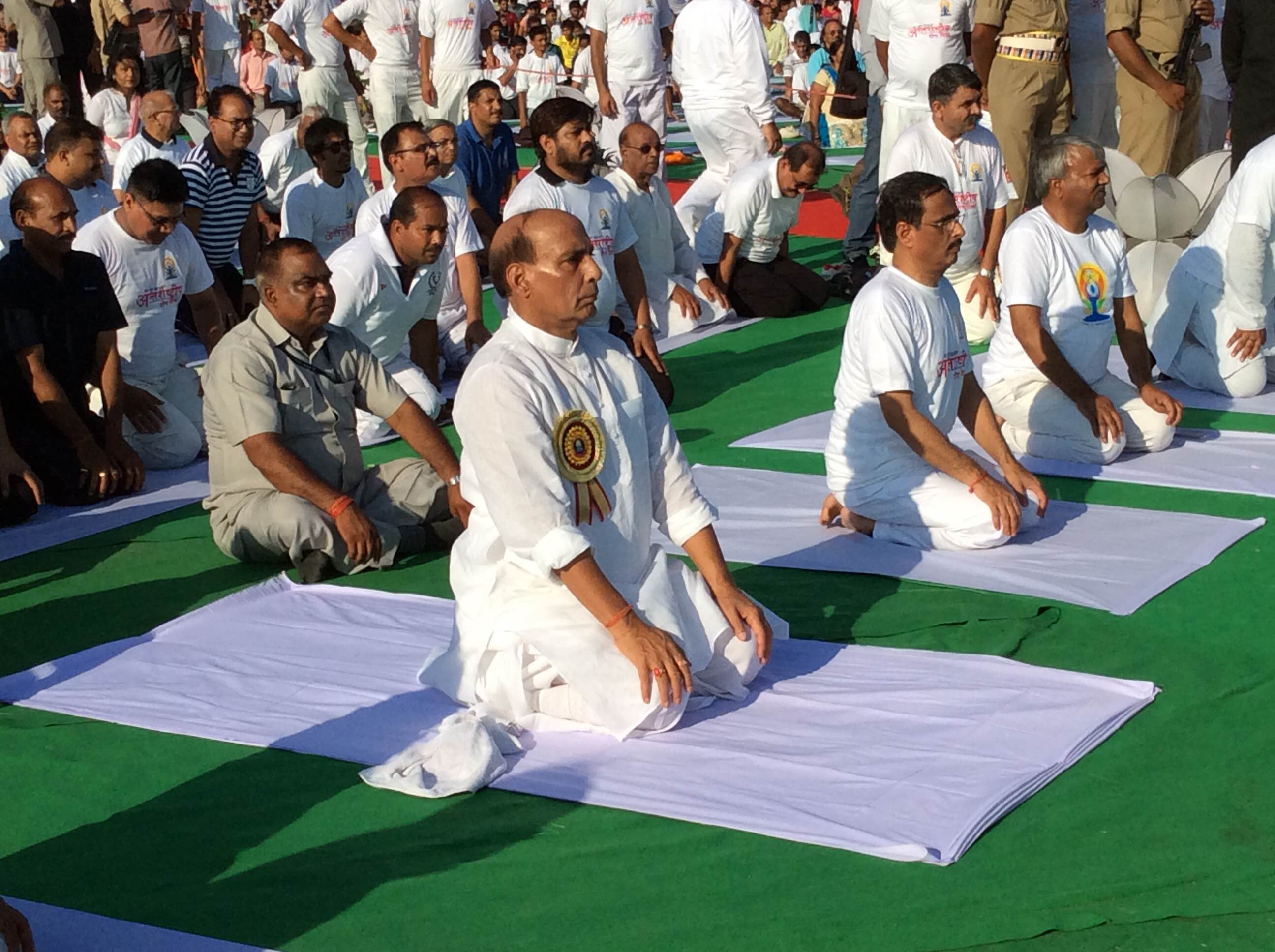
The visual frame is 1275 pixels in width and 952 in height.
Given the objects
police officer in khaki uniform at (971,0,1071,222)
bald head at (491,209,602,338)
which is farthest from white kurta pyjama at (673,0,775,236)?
bald head at (491,209,602,338)

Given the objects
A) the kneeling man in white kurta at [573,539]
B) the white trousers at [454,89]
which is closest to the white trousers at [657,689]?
the kneeling man in white kurta at [573,539]

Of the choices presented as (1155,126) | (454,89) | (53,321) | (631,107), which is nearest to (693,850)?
(53,321)

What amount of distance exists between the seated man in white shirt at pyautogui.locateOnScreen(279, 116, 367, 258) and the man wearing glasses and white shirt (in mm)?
4115

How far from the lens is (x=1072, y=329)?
5.78 m

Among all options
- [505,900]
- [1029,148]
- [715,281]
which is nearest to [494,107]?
[715,281]

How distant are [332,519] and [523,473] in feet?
5.41

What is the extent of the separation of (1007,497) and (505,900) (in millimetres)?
2319

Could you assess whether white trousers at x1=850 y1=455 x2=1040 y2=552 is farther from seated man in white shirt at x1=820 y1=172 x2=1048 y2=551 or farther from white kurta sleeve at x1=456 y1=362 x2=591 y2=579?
white kurta sleeve at x1=456 y1=362 x2=591 y2=579

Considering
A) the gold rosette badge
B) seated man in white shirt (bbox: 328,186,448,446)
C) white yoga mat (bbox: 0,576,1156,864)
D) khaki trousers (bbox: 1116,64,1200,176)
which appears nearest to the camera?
white yoga mat (bbox: 0,576,1156,864)

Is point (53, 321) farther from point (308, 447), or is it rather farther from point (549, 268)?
point (549, 268)

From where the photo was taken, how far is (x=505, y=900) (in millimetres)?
2914

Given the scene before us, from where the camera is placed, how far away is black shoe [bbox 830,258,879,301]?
9180 millimetres

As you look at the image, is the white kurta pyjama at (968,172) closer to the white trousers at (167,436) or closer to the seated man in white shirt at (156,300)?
the seated man in white shirt at (156,300)

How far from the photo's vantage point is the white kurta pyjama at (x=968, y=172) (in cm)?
785
